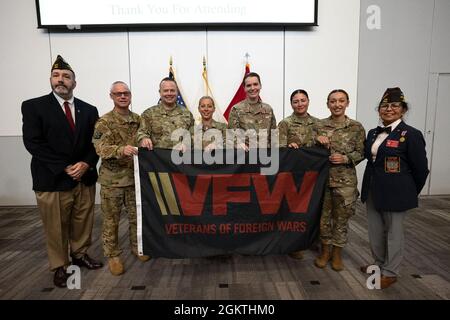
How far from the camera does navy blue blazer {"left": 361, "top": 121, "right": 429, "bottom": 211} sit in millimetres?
1895

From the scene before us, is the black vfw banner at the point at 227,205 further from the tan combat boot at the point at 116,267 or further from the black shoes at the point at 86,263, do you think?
the black shoes at the point at 86,263

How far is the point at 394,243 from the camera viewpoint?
201 cm

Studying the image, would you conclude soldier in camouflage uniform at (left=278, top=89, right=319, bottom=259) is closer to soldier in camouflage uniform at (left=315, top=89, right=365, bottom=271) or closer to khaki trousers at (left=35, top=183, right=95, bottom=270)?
soldier in camouflage uniform at (left=315, top=89, right=365, bottom=271)

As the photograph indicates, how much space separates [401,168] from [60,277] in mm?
2621

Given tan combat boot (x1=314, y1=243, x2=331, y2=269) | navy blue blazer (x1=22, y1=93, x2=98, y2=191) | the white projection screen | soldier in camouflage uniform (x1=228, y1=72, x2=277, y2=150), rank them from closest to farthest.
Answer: navy blue blazer (x1=22, y1=93, x2=98, y2=191), tan combat boot (x1=314, y1=243, x2=331, y2=269), soldier in camouflage uniform (x1=228, y1=72, x2=277, y2=150), the white projection screen

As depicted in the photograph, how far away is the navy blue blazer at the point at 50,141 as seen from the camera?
2064 millimetres

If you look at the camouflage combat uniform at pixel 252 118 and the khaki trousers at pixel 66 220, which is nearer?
the khaki trousers at pixel 66 220

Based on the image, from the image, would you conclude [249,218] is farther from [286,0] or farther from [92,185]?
[286,0]

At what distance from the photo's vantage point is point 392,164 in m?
1.96

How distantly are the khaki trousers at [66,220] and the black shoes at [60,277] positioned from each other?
5 cm

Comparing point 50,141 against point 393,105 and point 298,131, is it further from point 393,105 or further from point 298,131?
point 393,105

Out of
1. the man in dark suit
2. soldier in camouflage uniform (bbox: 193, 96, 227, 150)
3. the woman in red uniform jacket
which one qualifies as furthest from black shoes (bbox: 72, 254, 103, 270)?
the woman in red uniform jacket

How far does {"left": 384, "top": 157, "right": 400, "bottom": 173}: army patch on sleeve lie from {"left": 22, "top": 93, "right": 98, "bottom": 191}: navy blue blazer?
2259 millimetres

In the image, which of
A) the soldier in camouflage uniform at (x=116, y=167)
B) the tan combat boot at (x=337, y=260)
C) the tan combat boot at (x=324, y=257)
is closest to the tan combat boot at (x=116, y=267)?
the soldier in camouflage uniform at (x=116, y=167)
